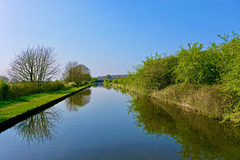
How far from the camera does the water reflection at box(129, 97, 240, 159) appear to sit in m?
5.13

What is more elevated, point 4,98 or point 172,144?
point 4,98

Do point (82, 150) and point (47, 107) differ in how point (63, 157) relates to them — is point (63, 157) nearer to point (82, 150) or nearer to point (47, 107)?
point (82, 150)

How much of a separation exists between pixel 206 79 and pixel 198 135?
7.18 meters

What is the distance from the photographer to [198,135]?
268 inches

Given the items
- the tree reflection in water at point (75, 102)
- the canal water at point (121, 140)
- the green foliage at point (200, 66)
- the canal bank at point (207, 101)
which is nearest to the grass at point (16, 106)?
the canal water at point (121, 140)

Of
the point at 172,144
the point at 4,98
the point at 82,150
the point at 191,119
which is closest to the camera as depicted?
the point at 82,150

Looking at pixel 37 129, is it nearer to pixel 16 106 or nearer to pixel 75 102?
pixel 16 106

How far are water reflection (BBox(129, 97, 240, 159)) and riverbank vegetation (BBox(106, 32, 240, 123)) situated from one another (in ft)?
3.62

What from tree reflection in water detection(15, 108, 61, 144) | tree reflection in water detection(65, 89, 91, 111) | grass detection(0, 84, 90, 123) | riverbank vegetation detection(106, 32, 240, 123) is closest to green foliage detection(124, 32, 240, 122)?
riverbank vegetation detection(106, 32, 240, 123)

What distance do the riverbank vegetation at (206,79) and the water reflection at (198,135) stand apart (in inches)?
43.4


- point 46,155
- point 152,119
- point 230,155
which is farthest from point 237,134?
point 46,155

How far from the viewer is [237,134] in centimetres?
684

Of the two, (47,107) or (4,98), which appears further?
(4,98)

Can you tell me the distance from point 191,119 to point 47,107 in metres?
11.7
